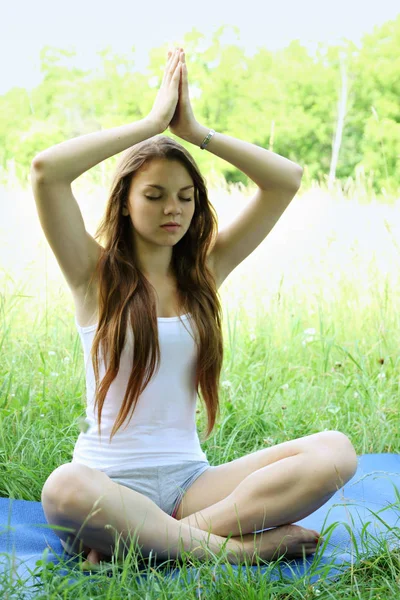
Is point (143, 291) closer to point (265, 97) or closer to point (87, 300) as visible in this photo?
point (87, 300)

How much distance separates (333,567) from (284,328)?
84.9 inches

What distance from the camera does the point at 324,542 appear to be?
72.9 inches

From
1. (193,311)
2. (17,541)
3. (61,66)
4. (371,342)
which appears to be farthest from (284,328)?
(61,66)

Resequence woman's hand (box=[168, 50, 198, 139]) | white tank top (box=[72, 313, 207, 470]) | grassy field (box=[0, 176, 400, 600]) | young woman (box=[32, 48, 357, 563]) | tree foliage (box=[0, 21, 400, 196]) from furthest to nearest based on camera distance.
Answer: tree foliage (box=[0, 21, 400, 196]), woman's hand (box=[168, 50, 198, 139]), white tank top (box=[72, 313, 207, 470]), young woman (box=[32, 48, 357, 563]), grassy field (box=[0, 176, 400, 600])

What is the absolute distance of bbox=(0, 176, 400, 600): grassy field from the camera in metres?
1.69

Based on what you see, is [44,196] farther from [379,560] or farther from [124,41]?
[124,41]

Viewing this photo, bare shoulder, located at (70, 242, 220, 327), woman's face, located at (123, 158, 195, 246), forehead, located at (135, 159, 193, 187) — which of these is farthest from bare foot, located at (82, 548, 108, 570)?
forehead, located at (135, 159, 193, 187)

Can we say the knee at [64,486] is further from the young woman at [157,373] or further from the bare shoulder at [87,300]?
the bare shoulder at [87,300]

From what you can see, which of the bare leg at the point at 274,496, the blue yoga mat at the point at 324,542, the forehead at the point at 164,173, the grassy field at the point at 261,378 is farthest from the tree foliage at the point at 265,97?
the bare leg at the point at 274,496

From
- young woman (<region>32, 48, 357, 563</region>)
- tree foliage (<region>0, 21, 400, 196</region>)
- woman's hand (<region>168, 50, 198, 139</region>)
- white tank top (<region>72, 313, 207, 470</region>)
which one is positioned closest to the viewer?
young woman (<region>32, 48, 357, 563</region>)

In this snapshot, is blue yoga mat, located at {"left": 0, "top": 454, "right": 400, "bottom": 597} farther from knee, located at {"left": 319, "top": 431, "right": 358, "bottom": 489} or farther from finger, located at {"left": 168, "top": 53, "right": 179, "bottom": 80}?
finger, located at {"left": 168, "top": 53, "right": 179, "bottom": 80}

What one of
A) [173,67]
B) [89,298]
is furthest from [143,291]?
[173,67]

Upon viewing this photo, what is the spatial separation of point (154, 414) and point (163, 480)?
0.54 ft

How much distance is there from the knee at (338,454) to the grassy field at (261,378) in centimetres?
20
